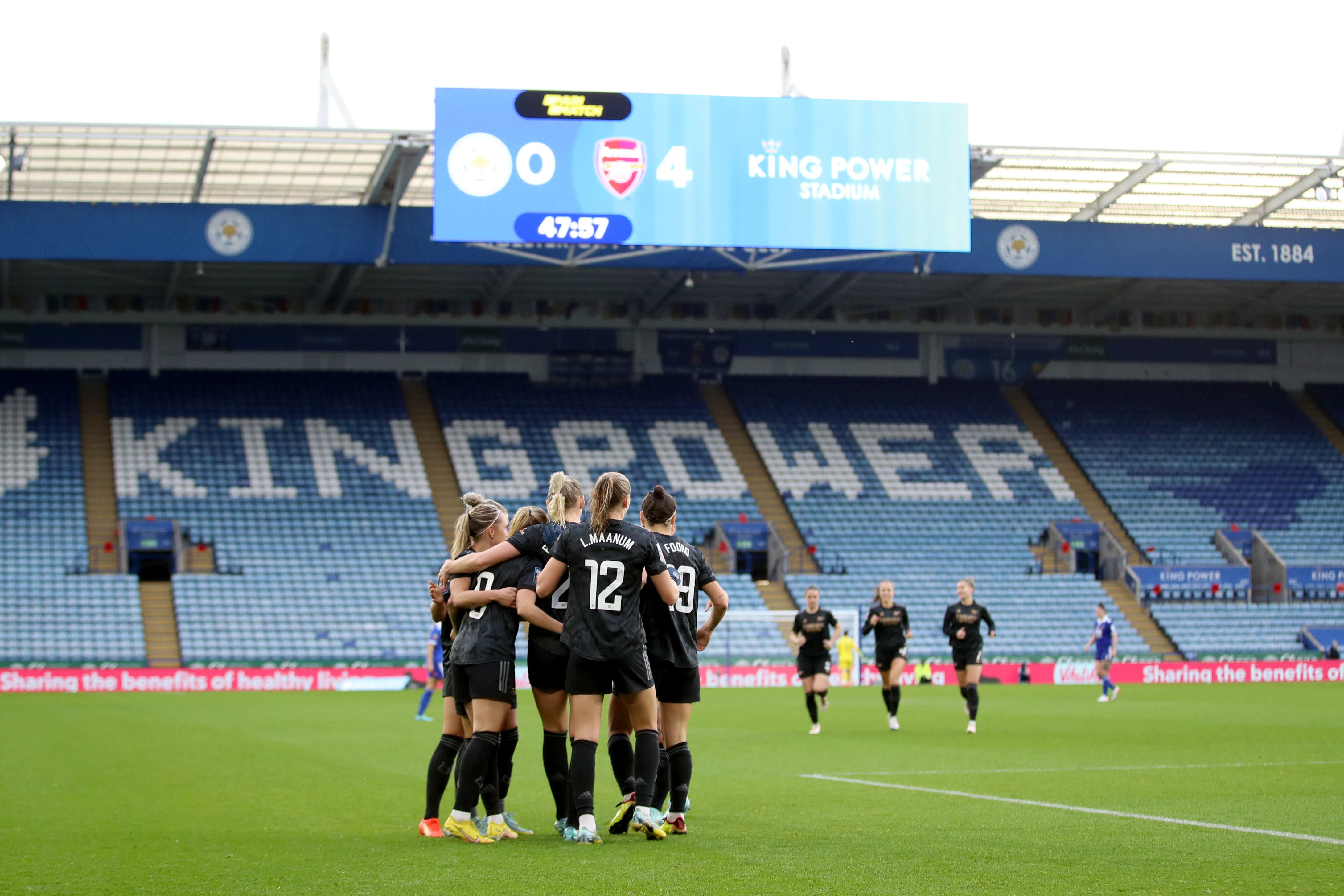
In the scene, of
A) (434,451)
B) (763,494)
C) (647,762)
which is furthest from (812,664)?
(434,451)

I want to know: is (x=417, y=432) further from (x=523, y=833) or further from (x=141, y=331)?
(x=523, y=833)

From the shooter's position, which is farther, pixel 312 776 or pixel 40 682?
pixel 40 682

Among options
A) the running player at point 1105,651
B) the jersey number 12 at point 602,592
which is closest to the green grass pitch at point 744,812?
the jersey number 12 at point 602,592

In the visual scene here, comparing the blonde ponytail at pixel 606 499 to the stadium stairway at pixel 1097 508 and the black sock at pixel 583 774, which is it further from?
the stadium stairway at pixel 1097 508

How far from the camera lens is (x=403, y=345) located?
4384cm

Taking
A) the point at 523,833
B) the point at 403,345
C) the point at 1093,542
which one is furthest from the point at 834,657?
the point at 523,833

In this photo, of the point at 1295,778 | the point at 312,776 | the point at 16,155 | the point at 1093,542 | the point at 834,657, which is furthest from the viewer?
→ the point at 1093,542

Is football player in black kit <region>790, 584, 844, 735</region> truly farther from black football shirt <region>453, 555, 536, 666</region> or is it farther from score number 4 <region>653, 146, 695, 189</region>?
score number 4 <region>653, 146, 695, 189</region>

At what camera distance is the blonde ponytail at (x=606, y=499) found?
331 inches

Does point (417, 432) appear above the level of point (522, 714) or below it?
above

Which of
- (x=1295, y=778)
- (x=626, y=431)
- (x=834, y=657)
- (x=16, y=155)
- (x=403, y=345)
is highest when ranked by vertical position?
(x=16, y=155)

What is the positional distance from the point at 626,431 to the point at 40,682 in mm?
17873

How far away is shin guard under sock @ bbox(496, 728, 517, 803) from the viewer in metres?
9.07

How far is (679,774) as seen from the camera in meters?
8.88
